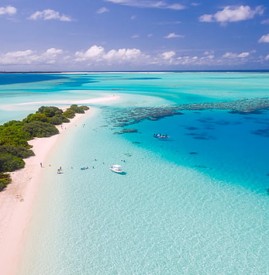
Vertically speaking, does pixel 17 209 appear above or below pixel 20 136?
below

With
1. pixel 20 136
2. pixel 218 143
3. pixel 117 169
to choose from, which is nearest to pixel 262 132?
pixel 218 143

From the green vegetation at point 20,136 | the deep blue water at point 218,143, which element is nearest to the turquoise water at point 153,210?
the deep blue water at point 218,143

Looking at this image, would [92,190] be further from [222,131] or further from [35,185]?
[222,131]

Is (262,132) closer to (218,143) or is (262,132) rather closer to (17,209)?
(218,143)

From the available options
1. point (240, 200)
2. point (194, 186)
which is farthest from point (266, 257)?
point (194, 186)

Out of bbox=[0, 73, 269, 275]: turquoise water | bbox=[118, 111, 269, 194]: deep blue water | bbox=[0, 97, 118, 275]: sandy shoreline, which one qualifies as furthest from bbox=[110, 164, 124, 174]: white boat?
bbox=[0, 97, 118, 275]: sandy shoreline

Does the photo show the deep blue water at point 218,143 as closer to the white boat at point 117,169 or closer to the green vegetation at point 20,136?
the white boat at point 117,169

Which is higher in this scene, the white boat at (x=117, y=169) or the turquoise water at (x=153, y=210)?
the white boat at (x=117, y=169)

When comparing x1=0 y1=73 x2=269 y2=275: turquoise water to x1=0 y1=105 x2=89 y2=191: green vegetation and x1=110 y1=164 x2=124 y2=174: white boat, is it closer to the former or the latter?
x1=110 y1=164 x2=124 y2=174: white boat
